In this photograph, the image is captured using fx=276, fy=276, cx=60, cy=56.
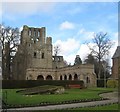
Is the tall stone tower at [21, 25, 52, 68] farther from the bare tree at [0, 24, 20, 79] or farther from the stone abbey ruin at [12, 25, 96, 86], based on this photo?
the bare tree at [0, 24, 20, 79]

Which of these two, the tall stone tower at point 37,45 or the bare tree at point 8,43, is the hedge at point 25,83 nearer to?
the bare tree at point 8,43

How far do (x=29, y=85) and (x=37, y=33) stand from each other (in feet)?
100

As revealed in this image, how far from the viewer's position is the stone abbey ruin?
193ft

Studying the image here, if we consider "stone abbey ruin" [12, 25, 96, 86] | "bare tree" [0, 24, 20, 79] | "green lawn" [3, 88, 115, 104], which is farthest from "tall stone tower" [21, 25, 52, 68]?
"green lawn" [3, 88, 115, 104]

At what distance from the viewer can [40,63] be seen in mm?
75875

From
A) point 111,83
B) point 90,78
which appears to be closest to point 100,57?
point 90,78

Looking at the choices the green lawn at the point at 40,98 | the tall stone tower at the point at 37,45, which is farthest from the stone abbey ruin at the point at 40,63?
the green lawn at the point at 40,98

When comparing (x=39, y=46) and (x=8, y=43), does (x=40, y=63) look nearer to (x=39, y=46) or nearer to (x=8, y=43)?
(x=39, y=46)

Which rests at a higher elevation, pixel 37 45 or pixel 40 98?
pixel 37 45

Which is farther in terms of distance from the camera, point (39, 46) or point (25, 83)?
point (39, 46)

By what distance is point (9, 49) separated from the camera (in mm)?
52531

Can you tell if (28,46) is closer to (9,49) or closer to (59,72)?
(59,72)

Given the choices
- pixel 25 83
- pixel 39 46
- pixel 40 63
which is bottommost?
pixel 25 83

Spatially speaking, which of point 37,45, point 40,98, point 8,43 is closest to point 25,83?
point 8,43
